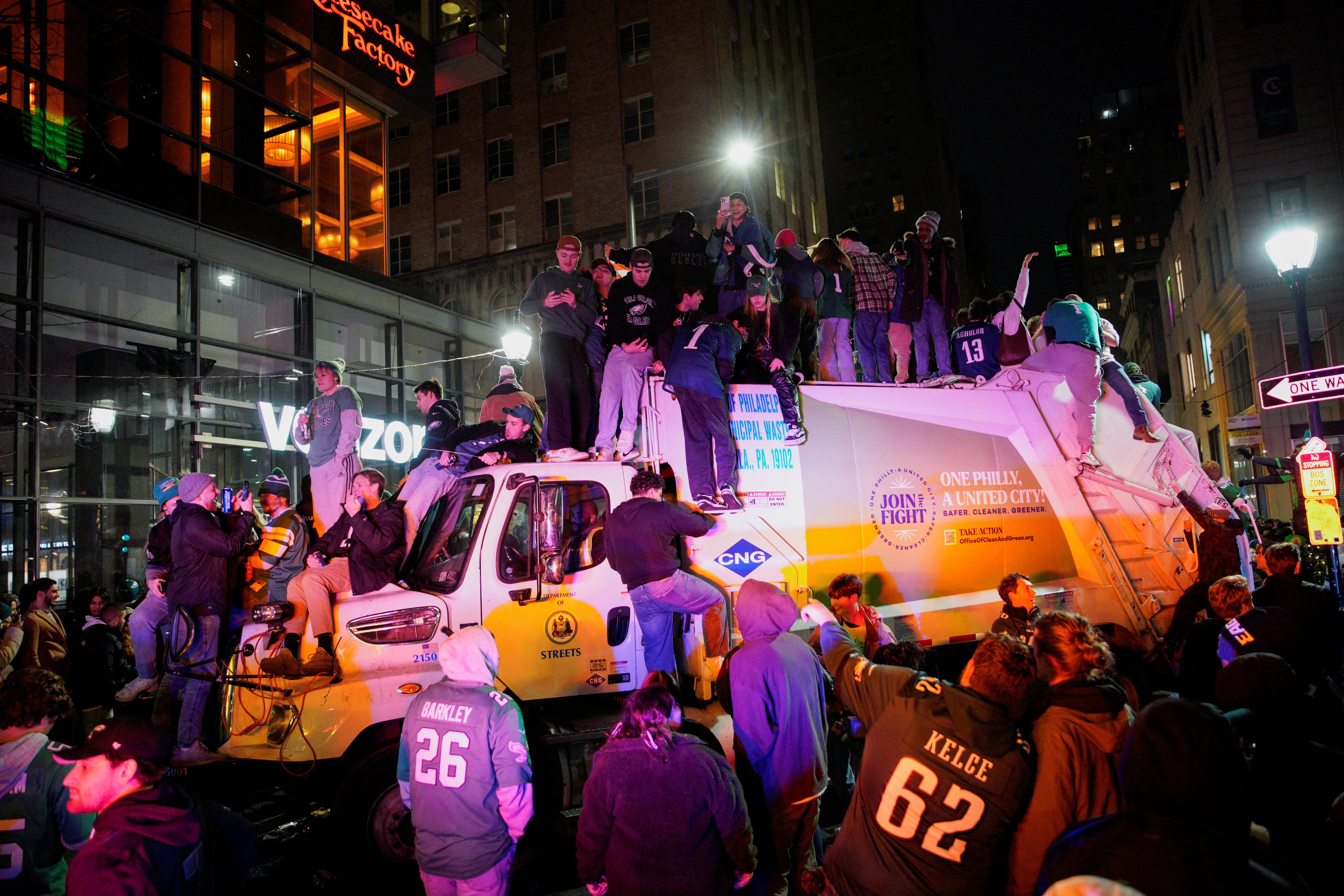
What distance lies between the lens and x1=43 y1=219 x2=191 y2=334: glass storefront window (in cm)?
1234

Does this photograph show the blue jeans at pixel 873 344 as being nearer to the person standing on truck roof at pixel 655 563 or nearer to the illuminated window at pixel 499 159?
the person standing on truck roof at pixel 655 563

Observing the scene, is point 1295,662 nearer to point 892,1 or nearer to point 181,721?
point 181,721

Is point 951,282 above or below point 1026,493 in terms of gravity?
above

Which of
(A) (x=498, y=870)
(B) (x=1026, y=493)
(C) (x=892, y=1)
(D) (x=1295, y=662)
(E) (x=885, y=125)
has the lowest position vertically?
(A) (x=498, y=870)

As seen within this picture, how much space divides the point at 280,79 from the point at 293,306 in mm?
5021

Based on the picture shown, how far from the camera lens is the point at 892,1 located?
73.5 metres

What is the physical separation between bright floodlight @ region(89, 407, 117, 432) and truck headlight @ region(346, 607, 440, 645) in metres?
10.6

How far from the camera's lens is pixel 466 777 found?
11.2ft

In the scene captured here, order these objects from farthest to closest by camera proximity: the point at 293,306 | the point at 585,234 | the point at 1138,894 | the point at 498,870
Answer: the point at 585,234
the point at 293,306
the point at 498,870
the point at 1138,894

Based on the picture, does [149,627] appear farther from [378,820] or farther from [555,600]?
[555,600]

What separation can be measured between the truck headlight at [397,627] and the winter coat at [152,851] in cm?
231

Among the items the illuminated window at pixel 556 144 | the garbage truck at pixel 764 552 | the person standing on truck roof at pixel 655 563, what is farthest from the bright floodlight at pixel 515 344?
the illuminated window at pixel 556 144

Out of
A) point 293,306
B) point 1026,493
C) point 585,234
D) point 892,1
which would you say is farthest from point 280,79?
point 892,1

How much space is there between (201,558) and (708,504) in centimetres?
419
